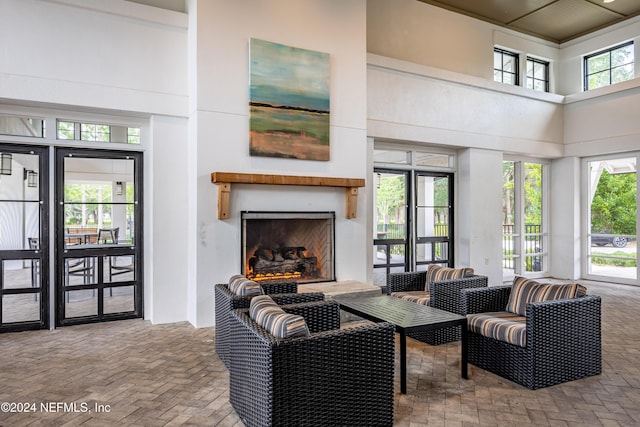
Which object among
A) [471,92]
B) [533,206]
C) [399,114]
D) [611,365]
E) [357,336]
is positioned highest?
[471,92]

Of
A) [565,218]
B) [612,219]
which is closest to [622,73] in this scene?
[612,219]

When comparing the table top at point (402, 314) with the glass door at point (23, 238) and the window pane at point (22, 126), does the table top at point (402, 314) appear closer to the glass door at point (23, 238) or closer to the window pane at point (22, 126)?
the glass door at point (23, 238)

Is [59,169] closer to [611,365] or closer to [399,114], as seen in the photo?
[399,114]

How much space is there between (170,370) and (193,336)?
100 centimetres

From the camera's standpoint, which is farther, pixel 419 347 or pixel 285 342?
pixel 419 347

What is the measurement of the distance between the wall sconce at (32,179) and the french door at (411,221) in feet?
14.9

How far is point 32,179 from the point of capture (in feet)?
15.7

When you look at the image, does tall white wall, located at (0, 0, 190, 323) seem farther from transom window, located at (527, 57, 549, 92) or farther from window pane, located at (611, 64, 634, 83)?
window pane, located at (611, 64, 634, 83)

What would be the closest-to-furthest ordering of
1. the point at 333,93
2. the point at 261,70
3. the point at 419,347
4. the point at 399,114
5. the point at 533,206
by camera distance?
the point at 419,347, the point at 261,70, the point at 333,93, the point at 399,114, the point at 533,206

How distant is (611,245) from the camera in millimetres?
8086

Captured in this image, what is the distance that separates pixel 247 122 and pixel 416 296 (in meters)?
2.88

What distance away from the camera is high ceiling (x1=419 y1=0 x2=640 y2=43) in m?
7.15

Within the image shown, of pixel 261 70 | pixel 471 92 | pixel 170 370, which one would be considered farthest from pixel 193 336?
pixel 471 92

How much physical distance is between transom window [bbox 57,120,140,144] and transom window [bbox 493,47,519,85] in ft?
21.3
